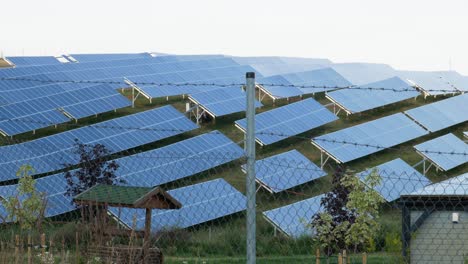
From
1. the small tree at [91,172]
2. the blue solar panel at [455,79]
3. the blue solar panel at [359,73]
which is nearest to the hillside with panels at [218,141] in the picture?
the small tree at [91,172]

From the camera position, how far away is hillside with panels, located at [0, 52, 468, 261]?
53.6 feet

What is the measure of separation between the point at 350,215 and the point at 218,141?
5785 millimetres

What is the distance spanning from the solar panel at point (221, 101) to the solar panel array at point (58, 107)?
205 centimetres

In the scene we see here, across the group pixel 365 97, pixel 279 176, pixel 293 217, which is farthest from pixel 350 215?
pixel 365 97

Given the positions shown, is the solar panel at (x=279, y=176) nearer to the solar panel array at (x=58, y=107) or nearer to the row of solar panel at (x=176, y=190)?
the row of solar panel at (x=176, y=190)

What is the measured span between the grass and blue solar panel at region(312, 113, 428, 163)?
46 cm

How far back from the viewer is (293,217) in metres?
16.9

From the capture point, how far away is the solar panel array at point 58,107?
22.7 m

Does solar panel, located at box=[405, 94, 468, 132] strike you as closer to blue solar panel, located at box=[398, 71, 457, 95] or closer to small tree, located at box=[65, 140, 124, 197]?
blue solar panel, located at box=[398, 71, 457, 95]

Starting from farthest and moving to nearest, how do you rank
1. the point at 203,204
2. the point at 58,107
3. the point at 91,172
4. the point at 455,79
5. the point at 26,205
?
the point at 455,79 → the point at 58,107 → the point at 91,172 → the point at 203,204 → the point at 26,205

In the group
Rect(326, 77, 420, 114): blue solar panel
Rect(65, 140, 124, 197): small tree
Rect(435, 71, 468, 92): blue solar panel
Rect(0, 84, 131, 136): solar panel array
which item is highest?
Rect(435, 71, 468, 92): blue solar panel

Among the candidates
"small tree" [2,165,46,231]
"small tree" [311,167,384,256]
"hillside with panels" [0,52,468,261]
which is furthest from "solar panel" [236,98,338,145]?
"small tree" [2,165,46,231]

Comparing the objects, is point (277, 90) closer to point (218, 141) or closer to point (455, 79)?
point (218, 141)

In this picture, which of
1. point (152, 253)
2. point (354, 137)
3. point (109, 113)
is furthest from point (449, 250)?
point (109, 113)
